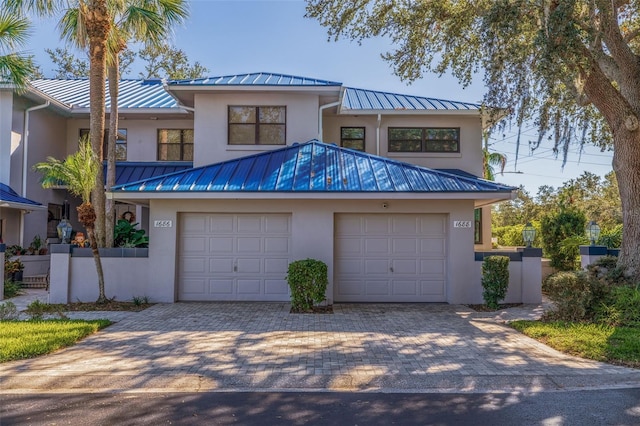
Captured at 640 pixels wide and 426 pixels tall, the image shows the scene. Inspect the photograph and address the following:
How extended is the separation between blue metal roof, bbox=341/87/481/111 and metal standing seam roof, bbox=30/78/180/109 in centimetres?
674

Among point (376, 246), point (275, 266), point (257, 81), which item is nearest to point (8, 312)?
point (275, 266)

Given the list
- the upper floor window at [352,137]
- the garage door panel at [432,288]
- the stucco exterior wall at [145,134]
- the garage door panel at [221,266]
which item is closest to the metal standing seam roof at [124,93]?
the stucco exterior wall at [145,134]

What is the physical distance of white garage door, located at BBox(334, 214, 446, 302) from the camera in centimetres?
1233

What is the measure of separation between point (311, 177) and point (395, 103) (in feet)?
24.7

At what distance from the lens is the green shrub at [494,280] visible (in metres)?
11.3

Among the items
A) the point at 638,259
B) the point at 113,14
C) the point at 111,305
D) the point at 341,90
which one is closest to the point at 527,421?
the point at 638,259

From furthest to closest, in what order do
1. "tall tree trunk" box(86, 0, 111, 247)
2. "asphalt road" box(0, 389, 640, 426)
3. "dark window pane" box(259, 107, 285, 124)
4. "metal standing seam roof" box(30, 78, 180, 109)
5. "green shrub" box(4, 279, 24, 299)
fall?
"metal standing seam roof" box(30, 78, 180, 109)
"dark window pane" box(259, 107, 285, 124)
"green shrub" box(4, 279, 24, 299)
"tall tree trunk" box(86, 0, 111, 247)
"asphalt road" box(0, 389, 640, 426)

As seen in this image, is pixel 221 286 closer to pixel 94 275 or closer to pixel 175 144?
pixel 94 275

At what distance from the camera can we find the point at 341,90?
563 inches

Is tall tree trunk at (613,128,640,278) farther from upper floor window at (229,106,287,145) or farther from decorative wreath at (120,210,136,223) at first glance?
decorative wreath at (120,210,136,223)

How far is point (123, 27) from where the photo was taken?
12.8m

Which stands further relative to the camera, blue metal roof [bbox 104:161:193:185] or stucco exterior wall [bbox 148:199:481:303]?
blue metal roof [bbox 104:161:193:185]

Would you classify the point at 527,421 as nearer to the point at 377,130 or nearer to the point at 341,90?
the point at 341,90

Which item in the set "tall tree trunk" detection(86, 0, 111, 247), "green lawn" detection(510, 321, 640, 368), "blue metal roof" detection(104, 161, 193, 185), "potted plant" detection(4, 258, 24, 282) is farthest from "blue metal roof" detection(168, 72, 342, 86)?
"green lawn" detection(510, 321, 640, 368)
